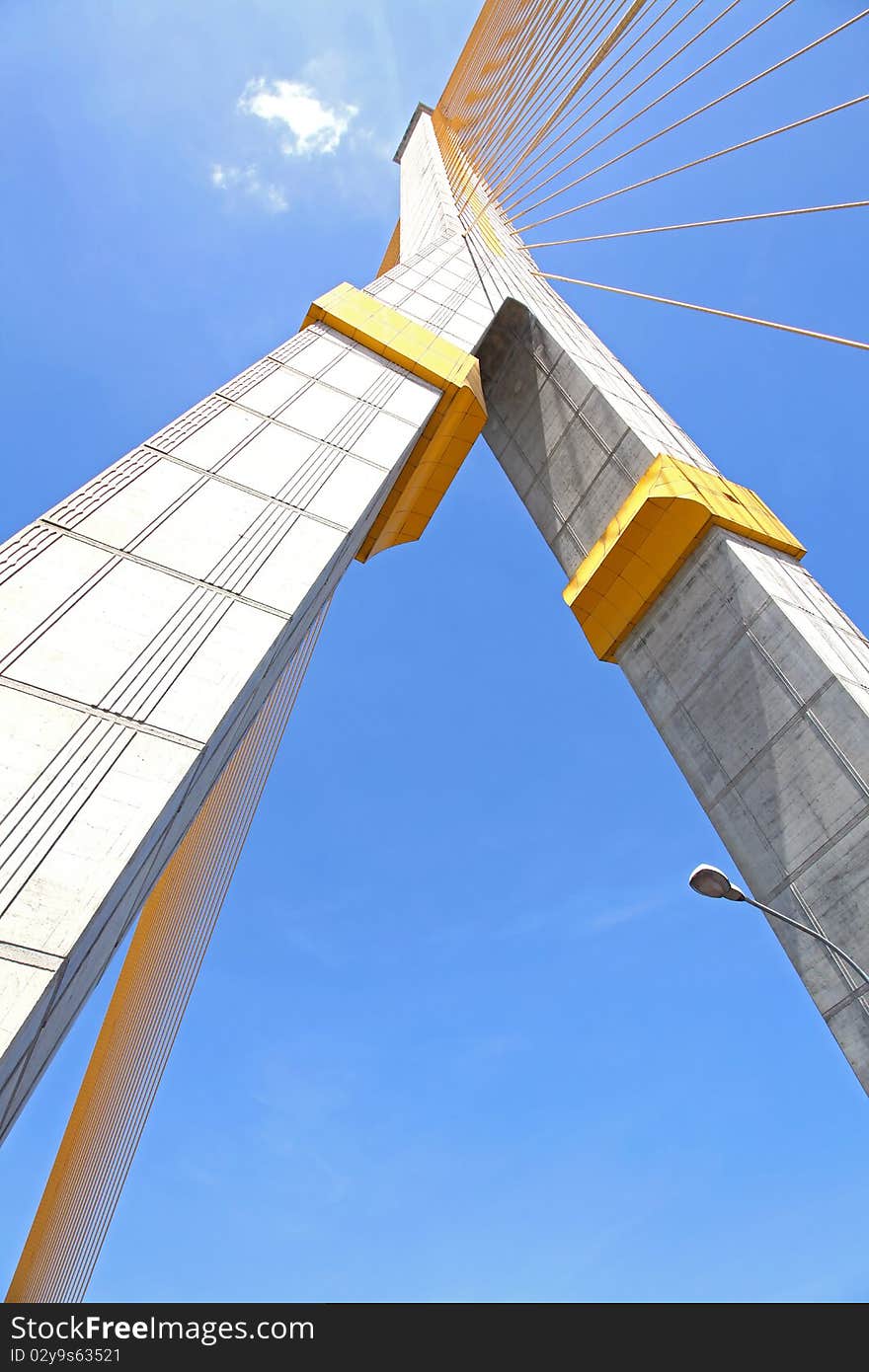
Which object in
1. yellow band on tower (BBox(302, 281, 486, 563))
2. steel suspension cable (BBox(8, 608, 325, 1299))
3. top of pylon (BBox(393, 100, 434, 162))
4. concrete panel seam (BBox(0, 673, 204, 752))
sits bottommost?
concrete panel seam (BBox(0, 673, 204, 752))

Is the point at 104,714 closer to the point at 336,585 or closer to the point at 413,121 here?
the point at 336,585

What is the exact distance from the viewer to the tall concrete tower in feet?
19.6

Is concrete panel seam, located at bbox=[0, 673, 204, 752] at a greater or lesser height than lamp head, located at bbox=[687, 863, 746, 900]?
greater

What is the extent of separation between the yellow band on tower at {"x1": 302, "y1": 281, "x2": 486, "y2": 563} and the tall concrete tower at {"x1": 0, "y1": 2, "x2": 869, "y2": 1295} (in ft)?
0.21

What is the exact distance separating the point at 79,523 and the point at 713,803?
417 inches

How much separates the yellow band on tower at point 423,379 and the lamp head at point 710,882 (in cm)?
1211

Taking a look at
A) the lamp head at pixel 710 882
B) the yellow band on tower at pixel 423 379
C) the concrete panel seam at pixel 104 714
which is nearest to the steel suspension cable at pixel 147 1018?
the yellow band on tower at pixel 423 379

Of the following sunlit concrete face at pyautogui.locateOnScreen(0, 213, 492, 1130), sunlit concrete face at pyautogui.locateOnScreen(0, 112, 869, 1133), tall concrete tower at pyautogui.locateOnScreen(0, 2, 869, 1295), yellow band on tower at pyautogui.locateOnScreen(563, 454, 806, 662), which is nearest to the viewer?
sunlit concrete face at pyautogui.locateOnScreen(0, 213, 492, 1130)

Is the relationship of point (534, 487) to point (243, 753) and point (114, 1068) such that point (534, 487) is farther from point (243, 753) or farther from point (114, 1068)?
point (114, 1068)

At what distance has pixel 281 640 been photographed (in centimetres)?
873

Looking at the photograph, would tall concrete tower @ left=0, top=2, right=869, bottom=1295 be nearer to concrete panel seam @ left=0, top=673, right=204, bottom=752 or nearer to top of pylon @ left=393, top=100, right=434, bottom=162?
concrete panel seam @ left=0, top=673, right=204, bottom=752

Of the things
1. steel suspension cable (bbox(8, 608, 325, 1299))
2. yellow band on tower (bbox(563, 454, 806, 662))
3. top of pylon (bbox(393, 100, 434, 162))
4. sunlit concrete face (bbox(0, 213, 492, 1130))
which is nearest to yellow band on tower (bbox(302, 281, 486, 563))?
sunlit concrete face (bbox(0, 213, 492, 1130))

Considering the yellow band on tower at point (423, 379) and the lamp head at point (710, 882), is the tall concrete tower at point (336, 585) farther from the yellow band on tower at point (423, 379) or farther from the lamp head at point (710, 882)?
the lamp head at point (710, 882)

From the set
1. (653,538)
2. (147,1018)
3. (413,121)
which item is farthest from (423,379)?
(413,121)
